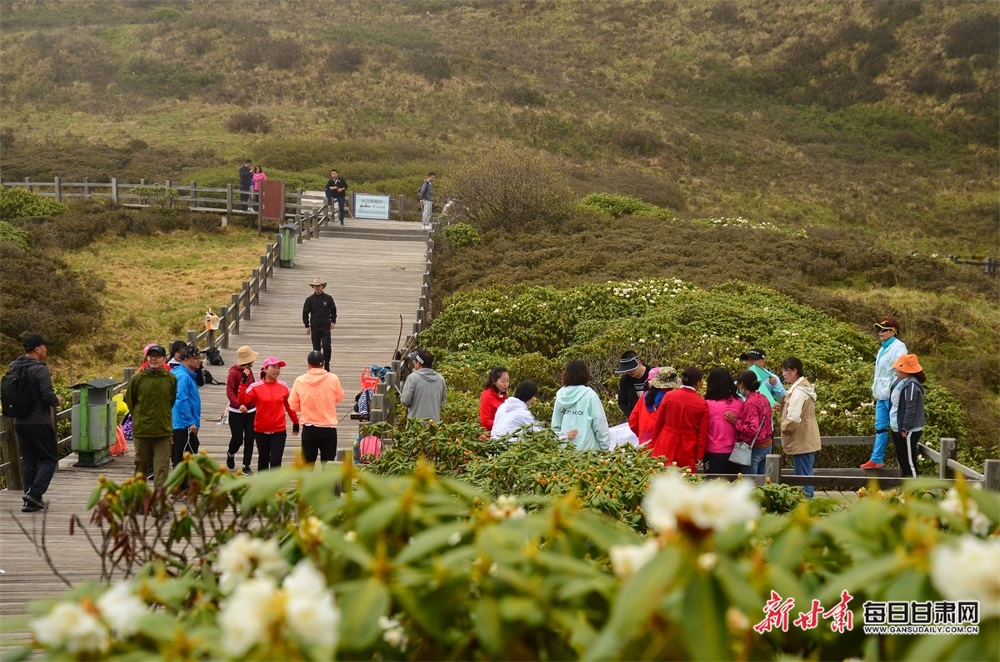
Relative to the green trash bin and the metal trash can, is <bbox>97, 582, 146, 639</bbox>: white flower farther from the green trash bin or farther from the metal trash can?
the green trash bin

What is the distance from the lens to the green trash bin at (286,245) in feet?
65.6

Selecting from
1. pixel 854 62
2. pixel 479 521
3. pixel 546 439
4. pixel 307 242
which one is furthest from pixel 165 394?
pixel 854 62

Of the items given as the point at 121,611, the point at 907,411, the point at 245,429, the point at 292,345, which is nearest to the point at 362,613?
the point at 121,611

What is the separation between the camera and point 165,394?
330 inches

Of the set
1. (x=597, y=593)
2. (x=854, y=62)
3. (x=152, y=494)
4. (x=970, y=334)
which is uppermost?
(x=854, y=62)

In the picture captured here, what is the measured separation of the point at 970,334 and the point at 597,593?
18355 millimetres

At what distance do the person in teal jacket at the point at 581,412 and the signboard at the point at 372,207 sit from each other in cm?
1988

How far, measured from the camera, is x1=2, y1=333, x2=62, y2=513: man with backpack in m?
8.13

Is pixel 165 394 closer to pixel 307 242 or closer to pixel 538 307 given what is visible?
pixel 538 307

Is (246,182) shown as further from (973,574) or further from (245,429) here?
(973,574)

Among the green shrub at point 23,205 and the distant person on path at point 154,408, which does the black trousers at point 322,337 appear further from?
the green shrub at point 23,205

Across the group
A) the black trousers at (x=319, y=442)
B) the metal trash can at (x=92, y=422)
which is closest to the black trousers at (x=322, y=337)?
the metal trash can at (x=92, y=422)

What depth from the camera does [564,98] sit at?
50062 mm

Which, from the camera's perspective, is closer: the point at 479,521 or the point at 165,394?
the point at 479,521
